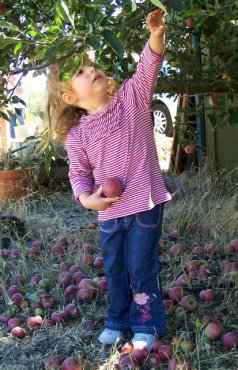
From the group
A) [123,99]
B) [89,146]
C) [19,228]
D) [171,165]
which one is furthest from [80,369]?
[171,165]

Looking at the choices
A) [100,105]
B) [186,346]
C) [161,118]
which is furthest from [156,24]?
[161,118]

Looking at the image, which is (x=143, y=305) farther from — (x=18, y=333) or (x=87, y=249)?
(x=87, y=249)

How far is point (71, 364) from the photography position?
7.68 feet

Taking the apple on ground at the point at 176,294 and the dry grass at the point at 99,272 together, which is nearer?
the dry grass at the point at 99,272

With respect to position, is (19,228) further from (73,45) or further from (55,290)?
(73,45)

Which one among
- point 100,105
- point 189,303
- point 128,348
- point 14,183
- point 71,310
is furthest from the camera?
point 14,183

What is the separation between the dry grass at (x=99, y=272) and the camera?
253 cm

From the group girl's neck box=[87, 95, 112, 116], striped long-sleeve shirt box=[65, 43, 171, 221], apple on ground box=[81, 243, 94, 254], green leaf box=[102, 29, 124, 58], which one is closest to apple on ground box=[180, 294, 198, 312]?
striped long-sleeve shirt box=[65, 43, 171, 221]

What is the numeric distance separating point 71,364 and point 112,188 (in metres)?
0.68

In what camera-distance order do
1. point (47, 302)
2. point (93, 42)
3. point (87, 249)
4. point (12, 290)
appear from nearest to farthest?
1. point (93, 42)
2. point (47, 302)
3. point (12, 290)
4. point (87, 249)

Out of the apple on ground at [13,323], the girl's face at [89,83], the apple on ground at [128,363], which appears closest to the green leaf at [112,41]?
the girl's face at [89,83]

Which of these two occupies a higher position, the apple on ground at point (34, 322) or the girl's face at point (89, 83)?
the girl's face at point (89, 83)

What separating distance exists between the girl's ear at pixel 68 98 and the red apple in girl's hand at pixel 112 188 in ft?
1.39

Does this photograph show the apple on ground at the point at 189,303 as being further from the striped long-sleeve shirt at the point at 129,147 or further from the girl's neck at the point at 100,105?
the girl's neck at the point at 100,105
